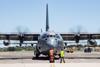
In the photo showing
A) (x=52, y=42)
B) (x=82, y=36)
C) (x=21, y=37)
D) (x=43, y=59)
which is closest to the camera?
(x=52, y=42)

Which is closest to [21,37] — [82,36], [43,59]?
[82,36]

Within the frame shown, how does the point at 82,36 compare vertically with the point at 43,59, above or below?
above

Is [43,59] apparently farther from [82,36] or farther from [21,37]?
[82,36]

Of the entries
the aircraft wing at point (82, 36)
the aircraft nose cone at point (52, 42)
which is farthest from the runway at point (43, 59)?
the aircraft wing at point (82, 36)

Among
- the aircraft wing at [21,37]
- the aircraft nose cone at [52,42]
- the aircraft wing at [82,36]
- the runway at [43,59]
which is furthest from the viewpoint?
the aircraft wing at [82,36]

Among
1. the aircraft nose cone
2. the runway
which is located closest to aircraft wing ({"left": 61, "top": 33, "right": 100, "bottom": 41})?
the runway

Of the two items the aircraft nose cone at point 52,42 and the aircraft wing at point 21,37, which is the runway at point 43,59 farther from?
the aircraft wing at point 21,37

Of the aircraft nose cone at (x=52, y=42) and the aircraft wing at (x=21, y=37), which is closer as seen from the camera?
the aircraft nose cone at (x=52, y=42)

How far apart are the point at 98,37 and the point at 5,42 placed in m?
13.6

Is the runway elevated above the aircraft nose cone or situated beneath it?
situated beneath

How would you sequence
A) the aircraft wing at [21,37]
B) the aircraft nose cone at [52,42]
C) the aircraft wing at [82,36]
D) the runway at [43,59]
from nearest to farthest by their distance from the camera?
the runway at [43,59]
the aircraft nose cone at [52,42]
the aircraft wing at [21,37]
the aircraft wing at [82,36]

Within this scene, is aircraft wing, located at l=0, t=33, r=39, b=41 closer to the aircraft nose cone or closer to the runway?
the runway

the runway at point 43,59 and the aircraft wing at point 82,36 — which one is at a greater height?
the aircraft wing at point 82,36

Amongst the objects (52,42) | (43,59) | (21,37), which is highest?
(21,37)
